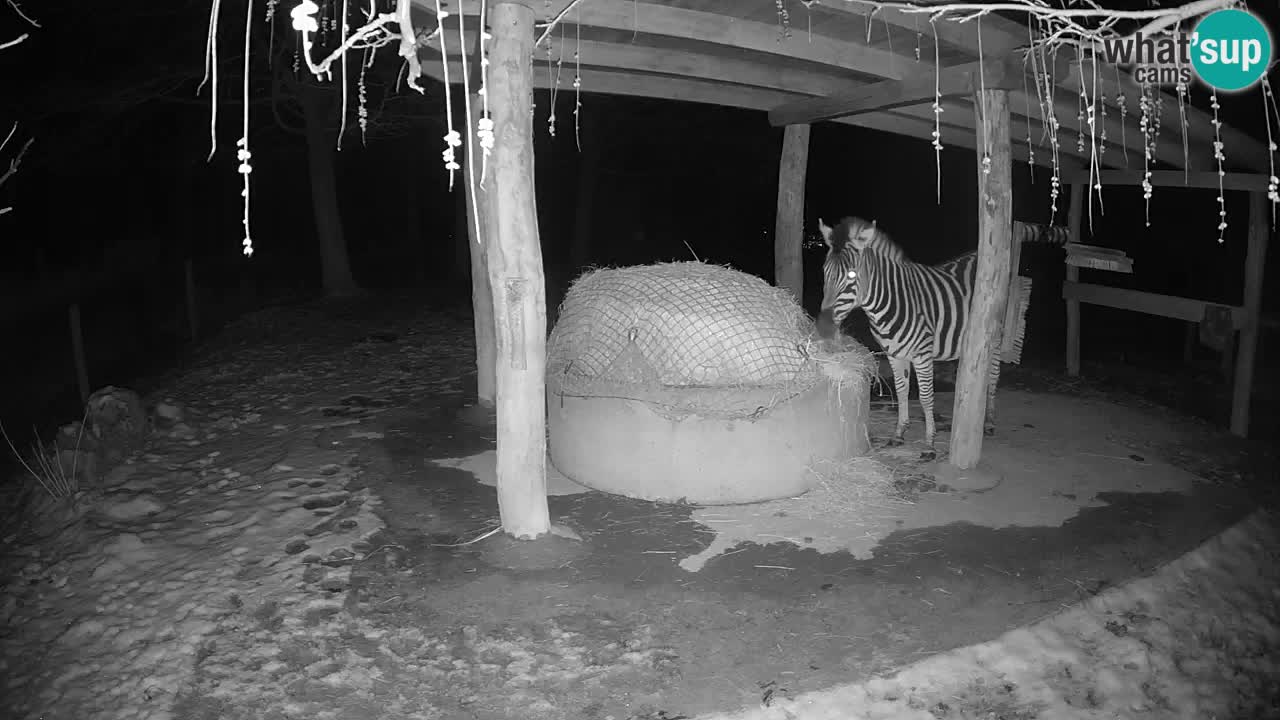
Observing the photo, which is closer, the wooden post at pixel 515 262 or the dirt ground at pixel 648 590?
the dirt ground at pixel 648 590

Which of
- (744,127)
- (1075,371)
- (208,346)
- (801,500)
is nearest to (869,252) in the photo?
(801,500)

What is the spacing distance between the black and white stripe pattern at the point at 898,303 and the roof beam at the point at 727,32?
1390 millimetres

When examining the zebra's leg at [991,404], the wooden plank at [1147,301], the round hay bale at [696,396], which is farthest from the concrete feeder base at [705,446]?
the wooden plank at [1147,301]

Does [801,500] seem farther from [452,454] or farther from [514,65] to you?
[514,65]

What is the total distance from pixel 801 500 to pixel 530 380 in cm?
220

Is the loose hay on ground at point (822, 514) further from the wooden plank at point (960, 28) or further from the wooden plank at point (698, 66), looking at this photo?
the wooden plank at point (698, 66)

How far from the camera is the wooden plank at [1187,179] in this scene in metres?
7.35

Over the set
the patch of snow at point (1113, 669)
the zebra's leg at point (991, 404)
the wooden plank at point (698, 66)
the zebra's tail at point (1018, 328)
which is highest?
the wooden plank at point (698, 66)

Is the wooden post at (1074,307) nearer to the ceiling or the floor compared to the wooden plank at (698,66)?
nearer to the floor

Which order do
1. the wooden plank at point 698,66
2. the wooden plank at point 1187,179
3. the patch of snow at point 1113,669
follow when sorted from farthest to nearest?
1. the wooden plank at point 1187,179
2. the wooden plank at point 698,66
3. the patch of snow at point 1113,669

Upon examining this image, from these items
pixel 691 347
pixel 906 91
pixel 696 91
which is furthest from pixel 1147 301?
pixel 691 347

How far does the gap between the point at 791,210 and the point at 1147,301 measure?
12.9 feet

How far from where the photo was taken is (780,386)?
18.6 ft

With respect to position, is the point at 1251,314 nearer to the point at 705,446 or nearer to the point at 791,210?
the point at 791,210
